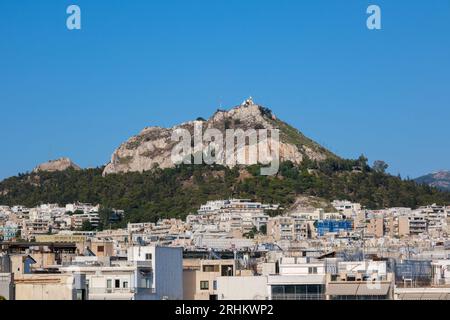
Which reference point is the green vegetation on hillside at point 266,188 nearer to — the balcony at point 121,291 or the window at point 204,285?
the window at point 204,285

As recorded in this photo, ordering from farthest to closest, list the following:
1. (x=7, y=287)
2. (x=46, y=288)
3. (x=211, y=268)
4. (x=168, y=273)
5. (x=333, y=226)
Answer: (x=333, y=226)
(x=211, y=268)
(x=168, y=273)
(x=46, y=288)
(x=7, y=287)

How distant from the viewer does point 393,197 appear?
18562 cm

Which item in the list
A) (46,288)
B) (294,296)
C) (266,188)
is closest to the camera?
(46,288)

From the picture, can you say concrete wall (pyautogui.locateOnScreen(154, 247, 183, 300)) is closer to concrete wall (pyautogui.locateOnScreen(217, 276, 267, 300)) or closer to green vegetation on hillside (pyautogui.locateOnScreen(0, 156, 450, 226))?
concrete wall (pyautogui.locateOnScreen(217, 276, 267, 300))

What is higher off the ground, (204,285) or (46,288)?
(204,285)

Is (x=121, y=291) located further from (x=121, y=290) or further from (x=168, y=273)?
(x=168, y=273)

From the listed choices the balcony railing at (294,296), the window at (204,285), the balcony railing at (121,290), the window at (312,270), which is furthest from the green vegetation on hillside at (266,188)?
the balcony railing at (294,296)

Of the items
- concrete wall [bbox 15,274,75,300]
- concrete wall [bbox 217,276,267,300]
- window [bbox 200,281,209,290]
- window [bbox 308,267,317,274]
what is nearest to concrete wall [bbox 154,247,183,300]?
concrete wall [bbox 217,276,267,300]

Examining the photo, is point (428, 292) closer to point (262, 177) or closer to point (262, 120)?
point (262, 177)

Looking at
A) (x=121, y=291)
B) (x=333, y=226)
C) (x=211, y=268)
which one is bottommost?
(x=121, y=291)

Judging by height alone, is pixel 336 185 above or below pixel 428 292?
above

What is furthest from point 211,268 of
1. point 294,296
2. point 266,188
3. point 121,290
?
point 266,188
